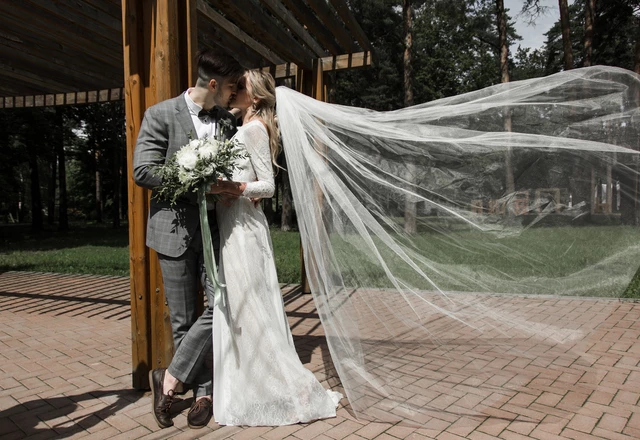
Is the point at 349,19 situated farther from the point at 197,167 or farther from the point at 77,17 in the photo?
the point at 197,167

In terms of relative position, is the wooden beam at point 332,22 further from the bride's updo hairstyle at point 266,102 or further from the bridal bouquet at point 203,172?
the bridal bouquet at point 203,172

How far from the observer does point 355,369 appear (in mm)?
2852

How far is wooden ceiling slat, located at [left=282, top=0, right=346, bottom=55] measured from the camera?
17.6ft

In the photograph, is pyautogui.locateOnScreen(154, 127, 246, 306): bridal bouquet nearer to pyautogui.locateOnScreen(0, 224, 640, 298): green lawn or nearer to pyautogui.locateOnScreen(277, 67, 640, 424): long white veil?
pyautogui.locateOnScreen(277, 67, 640, 424): long white veil

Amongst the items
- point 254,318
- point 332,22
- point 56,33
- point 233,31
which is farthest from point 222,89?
point 56,33

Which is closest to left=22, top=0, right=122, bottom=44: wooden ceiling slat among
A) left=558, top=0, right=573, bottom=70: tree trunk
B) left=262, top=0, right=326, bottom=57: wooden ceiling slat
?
left=262, top=0, right=326, bottom=57: wooden ceiling slat

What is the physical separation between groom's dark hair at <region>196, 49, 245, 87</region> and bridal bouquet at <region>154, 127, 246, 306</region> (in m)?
0.41

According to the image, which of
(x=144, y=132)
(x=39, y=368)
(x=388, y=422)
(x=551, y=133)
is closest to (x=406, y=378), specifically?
(x=388, y=422)

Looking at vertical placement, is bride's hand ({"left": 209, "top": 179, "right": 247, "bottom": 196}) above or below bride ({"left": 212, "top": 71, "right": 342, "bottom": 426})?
above

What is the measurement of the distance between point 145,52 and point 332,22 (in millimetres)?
2977

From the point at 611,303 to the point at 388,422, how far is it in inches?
65.4

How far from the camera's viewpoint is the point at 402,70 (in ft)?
82.2

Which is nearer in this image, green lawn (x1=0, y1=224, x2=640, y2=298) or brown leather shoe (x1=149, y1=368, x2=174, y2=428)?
brown leather shoe (x1=149, y1=368, x2=174, y2=428)

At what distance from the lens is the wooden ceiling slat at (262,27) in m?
4.64
